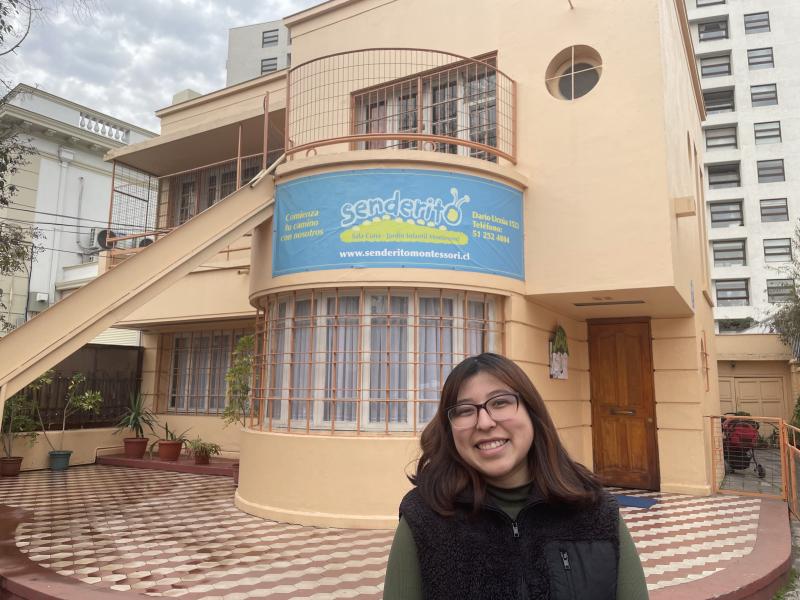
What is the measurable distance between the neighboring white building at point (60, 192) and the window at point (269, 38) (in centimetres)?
2152

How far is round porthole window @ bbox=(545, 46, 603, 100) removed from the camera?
27.0 ft

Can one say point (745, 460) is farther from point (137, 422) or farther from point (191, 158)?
point (191, 158)

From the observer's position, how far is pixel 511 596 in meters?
1.58

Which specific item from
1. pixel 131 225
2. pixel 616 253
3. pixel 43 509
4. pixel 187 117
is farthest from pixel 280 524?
pixel 187 117

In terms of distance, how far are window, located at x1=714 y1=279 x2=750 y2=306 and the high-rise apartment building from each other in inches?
1.7

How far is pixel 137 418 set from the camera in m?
12.7

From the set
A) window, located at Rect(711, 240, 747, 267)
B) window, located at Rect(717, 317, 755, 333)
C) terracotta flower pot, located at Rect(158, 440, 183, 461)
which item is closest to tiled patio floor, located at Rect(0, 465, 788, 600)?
terracotta flower pot, located at Rect(158, 440, 183, 461)

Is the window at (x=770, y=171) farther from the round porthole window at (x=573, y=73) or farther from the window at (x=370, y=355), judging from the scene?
the window at (x=370, y=355)

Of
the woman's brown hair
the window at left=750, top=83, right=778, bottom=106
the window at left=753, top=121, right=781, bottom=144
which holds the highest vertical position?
the window at left=750, top=83, right=778, bottom=106

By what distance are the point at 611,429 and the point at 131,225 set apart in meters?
10.4

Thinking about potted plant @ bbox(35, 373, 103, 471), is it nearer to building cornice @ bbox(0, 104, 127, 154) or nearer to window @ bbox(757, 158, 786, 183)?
building cornice @ bbox(0, 104, 127, 154)

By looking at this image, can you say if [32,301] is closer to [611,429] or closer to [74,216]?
[74,216]

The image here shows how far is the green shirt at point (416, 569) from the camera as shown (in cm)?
165

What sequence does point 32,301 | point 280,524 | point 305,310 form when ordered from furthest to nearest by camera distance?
point 32,301 → point 305,310 → point 280,524
